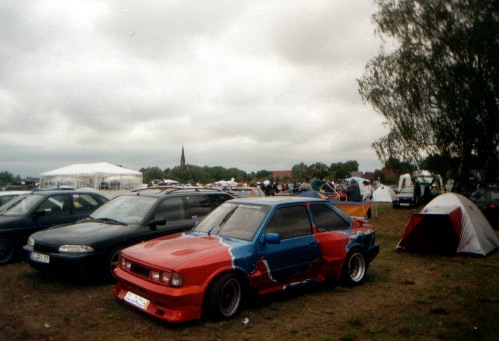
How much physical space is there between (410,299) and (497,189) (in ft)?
35.0

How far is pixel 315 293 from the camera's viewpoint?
6.22m

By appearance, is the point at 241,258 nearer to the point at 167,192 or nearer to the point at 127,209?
the point at 167,192

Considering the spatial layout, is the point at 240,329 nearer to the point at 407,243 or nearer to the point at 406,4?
the point at 407,243

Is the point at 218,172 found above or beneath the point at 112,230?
above

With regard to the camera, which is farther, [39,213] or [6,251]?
[39,213]

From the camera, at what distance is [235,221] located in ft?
19.4

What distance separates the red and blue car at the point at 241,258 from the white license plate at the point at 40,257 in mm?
1683

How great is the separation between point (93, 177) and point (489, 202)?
23294mm

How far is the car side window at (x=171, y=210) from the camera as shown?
734 centimetres

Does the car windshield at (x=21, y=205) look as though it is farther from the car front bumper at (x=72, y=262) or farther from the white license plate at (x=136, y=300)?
the white license plate at (x=136, y=300)

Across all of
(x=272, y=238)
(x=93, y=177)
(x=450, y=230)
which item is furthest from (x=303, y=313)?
(x=93, y=177)

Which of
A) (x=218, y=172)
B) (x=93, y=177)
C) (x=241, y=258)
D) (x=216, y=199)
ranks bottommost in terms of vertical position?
(x=241, y=258)

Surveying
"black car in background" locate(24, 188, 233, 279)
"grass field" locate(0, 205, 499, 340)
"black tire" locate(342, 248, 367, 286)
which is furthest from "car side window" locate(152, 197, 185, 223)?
"black tire" locate(342, 248, 367, 286)

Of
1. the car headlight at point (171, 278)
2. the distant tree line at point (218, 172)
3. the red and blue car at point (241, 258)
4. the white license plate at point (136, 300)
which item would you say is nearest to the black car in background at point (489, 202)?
the red and blue car at point (241, 258)
